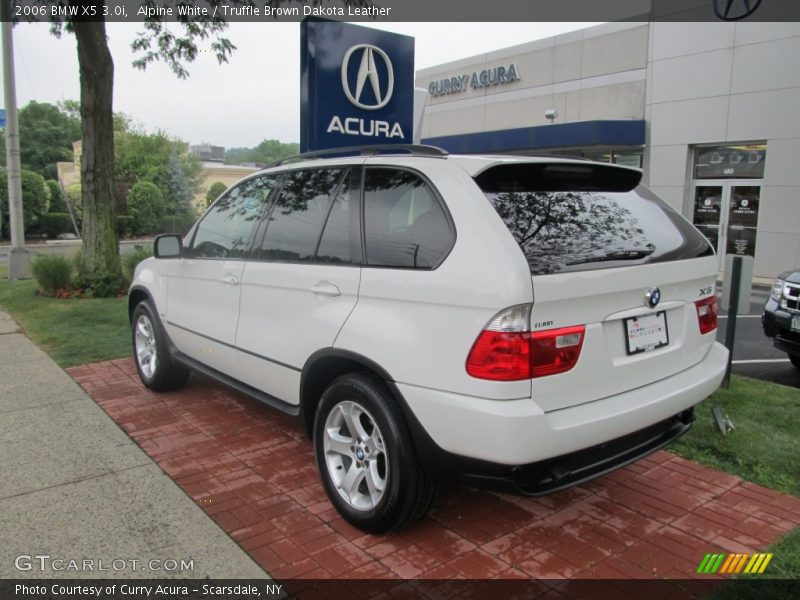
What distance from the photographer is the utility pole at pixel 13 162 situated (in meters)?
13.0

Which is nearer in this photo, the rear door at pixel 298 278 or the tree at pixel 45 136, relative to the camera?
the rear door at pixel 298 278

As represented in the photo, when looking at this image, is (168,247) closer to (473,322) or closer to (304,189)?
(304,189)

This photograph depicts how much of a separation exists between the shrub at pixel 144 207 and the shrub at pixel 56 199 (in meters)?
3.85

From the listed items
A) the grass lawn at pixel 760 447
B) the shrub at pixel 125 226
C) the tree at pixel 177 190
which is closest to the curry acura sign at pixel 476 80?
the grass lawn at pixel 760 447

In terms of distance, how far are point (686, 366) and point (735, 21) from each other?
15553mm

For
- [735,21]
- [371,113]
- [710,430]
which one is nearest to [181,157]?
[735,21]

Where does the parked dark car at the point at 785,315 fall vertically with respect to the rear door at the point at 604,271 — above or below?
below

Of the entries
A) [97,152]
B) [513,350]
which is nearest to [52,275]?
[97,152]

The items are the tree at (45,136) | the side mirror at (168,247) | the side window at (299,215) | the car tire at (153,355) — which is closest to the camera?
the side window at (299,215)

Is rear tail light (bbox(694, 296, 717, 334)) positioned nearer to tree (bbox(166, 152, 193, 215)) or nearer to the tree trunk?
the tree trunk

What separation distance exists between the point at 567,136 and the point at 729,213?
4746 millimetres

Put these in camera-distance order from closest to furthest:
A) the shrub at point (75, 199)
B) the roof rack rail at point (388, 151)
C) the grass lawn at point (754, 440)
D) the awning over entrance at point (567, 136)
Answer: the roof rack rail at point (388, 151)
the grass lawn at point (754, 440)
the awning over entrance at point (567, 136)
the shrub at point (75, 199)

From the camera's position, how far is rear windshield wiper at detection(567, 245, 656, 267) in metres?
2.80

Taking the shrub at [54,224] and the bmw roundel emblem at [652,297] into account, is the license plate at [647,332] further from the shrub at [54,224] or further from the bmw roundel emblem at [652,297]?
the shrub at [54,224]
